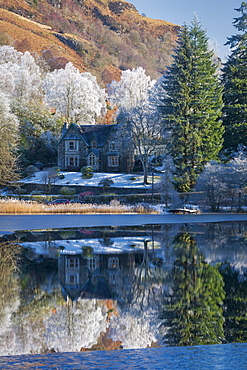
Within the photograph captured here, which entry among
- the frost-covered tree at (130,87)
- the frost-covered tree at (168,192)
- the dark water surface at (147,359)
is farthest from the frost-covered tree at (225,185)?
the frost-covered tree at (130,87)

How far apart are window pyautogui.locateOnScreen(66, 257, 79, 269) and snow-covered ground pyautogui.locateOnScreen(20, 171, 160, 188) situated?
39723mm

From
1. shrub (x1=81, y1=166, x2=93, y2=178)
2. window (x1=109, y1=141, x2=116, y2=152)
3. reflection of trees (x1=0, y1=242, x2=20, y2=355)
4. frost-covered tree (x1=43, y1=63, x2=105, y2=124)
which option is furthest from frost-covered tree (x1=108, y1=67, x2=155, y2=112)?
reflection of trees (x1=0, y1=242, x2=20, y2=355)

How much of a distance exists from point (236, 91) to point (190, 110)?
6971mm

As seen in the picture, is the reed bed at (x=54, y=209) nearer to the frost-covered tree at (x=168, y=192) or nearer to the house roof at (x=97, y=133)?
Answer: the frost-covered tree at (x=168, y=192)

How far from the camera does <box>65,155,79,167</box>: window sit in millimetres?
64500

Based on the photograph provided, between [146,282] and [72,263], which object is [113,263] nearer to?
[72,263]

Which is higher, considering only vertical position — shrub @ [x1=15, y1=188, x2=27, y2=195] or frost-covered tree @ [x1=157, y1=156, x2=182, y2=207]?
frost-covered tree @ [x1=157, y1=156, x2=182, y2=207]

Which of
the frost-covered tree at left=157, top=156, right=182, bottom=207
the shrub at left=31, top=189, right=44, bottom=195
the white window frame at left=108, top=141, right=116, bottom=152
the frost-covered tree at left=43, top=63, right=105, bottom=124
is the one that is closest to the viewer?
the frost-covered tree at left=157, top=156, right=182, bottom=207

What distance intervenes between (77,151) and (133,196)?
1925 centimetres

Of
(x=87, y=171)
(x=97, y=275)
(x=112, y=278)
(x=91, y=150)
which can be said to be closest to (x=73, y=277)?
(x=97, y=275)

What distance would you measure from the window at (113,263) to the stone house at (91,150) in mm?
50075

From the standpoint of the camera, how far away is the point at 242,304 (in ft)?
24.5

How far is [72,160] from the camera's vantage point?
64812mm

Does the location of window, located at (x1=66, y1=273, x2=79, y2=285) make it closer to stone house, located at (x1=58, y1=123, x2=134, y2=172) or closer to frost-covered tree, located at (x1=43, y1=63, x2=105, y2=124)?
stone house, located at (x1=58, y1=123, x2=134, y2=172)
